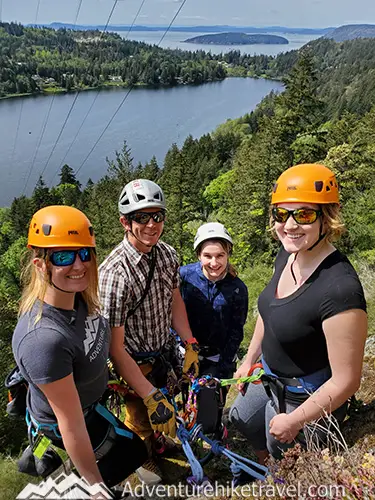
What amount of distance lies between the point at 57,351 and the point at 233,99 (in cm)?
14660

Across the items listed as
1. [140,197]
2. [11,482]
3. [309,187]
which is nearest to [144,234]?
[140,197]

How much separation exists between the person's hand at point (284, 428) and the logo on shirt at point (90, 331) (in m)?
1.23

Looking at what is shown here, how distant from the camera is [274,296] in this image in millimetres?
2434

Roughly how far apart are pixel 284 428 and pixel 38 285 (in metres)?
1.69

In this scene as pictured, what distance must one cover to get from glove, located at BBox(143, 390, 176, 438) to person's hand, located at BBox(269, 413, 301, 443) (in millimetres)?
816

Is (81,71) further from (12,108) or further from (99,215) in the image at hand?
(99,215)

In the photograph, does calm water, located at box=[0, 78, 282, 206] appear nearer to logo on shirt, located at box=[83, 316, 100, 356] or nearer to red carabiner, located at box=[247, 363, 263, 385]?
red carabiner, located at box=[247, 363, 263, 385]

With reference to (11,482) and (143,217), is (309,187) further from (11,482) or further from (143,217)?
(11,482)

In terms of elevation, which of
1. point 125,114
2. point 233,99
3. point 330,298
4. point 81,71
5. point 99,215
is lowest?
point 99,215

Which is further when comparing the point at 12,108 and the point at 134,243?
the point at 12,108

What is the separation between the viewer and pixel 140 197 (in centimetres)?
306

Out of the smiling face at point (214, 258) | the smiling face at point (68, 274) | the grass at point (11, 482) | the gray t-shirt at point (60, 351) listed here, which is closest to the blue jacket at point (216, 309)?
the smiling face at point (214, 258)

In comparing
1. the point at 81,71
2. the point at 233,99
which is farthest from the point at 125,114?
the point at 81,71

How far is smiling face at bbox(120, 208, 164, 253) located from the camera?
118 inches
